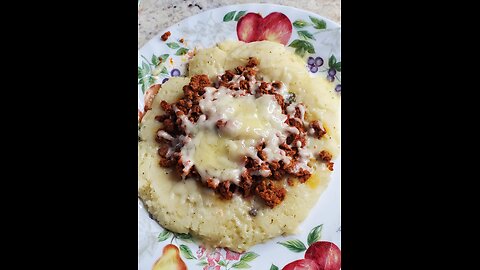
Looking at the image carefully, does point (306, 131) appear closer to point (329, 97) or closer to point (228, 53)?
point (329, 97)

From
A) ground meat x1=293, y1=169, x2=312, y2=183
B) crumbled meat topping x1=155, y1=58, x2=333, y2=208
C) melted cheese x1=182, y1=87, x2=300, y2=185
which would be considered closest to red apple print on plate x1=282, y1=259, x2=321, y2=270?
crumbled meat topping x1=155, y1=58, x2=333, y2=208

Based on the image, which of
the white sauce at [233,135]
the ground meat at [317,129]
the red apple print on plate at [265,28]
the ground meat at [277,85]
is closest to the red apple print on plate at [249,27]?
the red apple print on plate at [265,28]

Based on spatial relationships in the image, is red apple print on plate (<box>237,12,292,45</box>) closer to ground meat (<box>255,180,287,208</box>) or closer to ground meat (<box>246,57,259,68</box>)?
ground meat (<box>246,57,259,68</box>)

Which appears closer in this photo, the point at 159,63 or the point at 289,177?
the point at 289,177

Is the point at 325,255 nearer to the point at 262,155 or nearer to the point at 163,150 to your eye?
the point at 262,155

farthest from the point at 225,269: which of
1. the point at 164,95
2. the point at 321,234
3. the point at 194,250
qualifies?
the point at 164,95

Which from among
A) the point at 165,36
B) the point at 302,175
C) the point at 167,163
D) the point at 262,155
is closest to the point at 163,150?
the point at 167,163
